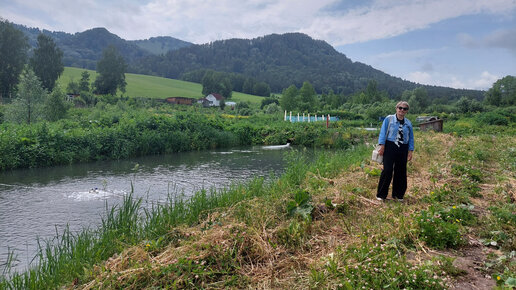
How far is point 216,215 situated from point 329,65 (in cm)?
17445

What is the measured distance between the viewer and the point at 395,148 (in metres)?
6.06

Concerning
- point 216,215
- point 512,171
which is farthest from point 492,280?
point 512,171

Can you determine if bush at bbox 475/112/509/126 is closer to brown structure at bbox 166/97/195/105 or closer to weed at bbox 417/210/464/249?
weed at bbox 417/210/464/249

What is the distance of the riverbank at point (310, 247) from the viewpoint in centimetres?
339

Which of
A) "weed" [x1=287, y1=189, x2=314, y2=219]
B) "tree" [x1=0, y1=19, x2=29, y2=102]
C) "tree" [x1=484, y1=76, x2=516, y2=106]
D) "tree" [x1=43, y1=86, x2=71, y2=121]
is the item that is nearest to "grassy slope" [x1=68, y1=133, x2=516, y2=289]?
"weed" [x1=287, y1=189, x2=314, y2=219]

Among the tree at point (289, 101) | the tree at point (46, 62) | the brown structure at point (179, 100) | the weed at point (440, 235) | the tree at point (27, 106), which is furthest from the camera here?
the brown structure at point (179, 100)

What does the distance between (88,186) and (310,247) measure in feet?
33.4

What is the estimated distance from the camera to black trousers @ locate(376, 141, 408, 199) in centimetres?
607

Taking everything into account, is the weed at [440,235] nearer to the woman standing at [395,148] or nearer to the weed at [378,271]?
the weed at [378,271]

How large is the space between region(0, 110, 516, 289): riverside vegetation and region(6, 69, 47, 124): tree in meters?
24.3

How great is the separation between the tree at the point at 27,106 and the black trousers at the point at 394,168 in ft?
86.8

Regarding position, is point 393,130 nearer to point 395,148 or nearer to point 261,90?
point 395,148

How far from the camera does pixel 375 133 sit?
27719 mm

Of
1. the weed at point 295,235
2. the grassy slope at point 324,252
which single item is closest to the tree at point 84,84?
the grassy slope at point 324,252
